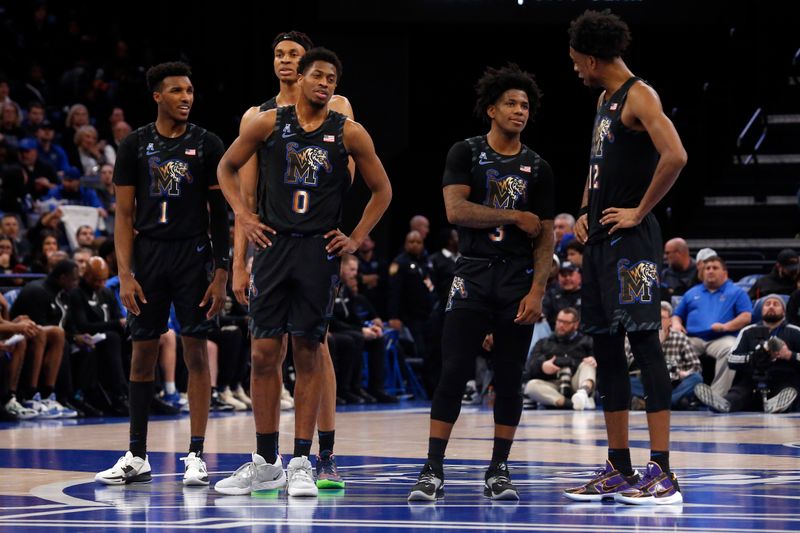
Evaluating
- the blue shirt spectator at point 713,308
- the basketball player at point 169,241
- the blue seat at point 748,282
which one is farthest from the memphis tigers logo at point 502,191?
the blue seat at point 748,282

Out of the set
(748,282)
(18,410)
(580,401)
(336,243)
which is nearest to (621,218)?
(336,243)

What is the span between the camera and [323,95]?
5699 mm

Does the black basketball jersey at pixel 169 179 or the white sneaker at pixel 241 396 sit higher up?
the black basketball jersey at pixel 169 179

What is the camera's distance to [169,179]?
6.23 metres

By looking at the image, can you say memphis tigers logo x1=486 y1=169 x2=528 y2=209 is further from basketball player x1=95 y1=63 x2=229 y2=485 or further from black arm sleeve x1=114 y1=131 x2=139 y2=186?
black arm sleeve x1=114 y1=131 x2=139 y2=186

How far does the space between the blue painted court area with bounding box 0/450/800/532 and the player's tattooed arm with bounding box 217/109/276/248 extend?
1.16 meters

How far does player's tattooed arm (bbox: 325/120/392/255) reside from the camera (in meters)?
5.71

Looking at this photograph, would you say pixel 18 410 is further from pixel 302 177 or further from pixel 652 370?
pixel 652 370

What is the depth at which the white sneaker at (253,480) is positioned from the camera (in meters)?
5.61

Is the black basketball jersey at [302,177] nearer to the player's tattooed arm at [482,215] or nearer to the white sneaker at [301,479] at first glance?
the player's tattooed arm at [482,215]

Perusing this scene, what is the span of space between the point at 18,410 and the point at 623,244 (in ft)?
23.3

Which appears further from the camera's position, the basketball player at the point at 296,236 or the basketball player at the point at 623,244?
the basketball player at the point at 296,236

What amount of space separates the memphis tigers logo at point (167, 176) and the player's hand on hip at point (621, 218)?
207cm

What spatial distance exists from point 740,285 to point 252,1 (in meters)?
8.88
